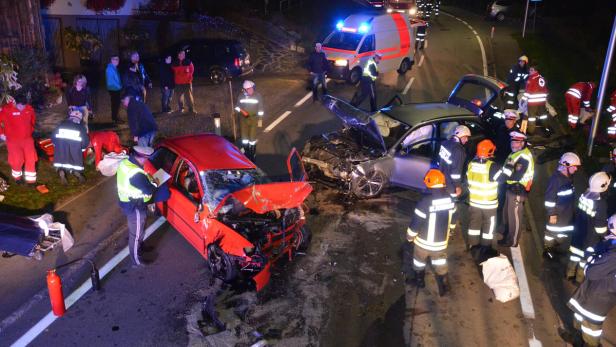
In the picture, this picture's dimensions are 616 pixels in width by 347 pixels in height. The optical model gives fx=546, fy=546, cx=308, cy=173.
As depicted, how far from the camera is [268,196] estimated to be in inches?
289

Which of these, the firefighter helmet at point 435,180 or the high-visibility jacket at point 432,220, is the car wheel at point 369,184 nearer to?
the high-visibility jacket at point 432,220

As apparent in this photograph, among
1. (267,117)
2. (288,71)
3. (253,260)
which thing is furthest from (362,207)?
(288,71)

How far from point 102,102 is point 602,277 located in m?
13.6

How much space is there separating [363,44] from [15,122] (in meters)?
11.3

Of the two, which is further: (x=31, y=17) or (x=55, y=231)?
(x=31, y=17)

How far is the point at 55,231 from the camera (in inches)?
320

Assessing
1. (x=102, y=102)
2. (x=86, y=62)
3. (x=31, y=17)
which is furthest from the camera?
(x=86, y=62)

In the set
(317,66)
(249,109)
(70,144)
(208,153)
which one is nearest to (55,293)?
(208,153)

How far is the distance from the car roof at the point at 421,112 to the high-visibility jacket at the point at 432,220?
9.81ft

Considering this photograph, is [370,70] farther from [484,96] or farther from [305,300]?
[305,300]

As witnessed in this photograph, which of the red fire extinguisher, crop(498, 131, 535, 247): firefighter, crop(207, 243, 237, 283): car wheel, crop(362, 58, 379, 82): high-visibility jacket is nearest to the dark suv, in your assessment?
crop(362, 58, 379, 82): high-visibility jacket

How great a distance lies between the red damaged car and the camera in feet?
22.9

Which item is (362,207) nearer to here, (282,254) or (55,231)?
(282,254)

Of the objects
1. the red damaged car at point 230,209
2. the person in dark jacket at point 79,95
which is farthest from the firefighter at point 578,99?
the person in dark jacket at point 79,95
